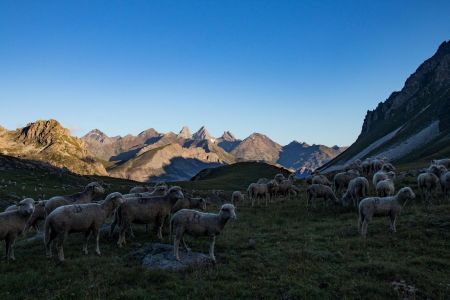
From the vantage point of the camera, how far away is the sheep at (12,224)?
17.8m

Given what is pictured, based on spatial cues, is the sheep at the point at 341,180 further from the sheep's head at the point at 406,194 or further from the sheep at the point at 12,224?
the sheep at the point at 12,224

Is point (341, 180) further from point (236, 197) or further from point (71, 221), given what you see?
point (71, 221)

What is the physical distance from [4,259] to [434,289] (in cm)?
1887

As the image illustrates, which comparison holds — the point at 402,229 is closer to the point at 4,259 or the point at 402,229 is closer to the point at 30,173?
the point at 4,259

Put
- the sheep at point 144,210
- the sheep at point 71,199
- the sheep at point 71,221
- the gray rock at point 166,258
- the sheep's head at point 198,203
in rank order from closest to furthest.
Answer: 1. the gray rock at point 166,258
2. the sheep at point 71,221
3. the sheep at point 144,210
4. the sheep at point 71,199
5. the sheep's head at point 198,203

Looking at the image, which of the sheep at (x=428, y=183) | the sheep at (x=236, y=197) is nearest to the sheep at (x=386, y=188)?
the sheep at (x=428, y=183)

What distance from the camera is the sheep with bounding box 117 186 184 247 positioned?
20609 mm

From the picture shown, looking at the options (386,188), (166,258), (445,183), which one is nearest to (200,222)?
Answer: (166,258)

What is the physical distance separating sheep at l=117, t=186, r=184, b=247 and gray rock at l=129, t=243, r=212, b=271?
2314 millimetres

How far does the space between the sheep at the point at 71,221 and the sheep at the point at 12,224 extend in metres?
1.47

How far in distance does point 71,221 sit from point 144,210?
14.0 feet

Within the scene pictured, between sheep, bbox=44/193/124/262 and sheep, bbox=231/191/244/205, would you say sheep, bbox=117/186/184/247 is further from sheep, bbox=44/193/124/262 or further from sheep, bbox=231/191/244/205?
sheep, bbox=231/191/244/205

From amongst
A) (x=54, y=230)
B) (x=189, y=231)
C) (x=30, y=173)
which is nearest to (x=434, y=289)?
(x=189, y=231)

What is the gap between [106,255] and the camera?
59.5 feet
